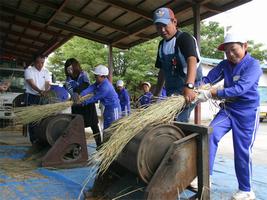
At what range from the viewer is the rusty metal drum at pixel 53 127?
5.19 m

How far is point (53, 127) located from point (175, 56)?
243cm

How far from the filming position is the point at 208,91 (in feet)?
10.6

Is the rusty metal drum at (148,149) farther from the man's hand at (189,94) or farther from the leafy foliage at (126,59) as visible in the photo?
the leafy foliage at (126,59)

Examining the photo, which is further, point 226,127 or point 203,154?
point 226,127

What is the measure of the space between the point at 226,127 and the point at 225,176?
1.50 m

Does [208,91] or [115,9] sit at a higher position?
[115,9]

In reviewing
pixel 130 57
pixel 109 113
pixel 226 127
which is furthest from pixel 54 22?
pixel 130 57

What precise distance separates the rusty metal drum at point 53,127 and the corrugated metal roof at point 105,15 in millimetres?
2966

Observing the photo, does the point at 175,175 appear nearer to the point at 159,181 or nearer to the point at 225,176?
the point at 159,181

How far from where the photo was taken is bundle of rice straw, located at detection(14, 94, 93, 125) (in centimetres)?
574

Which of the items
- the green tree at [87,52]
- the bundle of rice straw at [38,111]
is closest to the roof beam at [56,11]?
the bundle of rice straw at [38,111]

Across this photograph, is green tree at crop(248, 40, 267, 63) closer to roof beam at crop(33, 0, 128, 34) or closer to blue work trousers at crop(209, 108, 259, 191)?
roof beam at crop(33, 0, 128, 34)

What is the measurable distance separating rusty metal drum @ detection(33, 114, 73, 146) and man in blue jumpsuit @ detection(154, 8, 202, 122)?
6.51 ft

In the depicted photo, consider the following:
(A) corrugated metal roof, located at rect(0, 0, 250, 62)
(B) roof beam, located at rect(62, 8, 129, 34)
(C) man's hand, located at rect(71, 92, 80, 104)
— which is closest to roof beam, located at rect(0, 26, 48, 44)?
(A) corrugated metal roof, located at rect(0, 0, 250, 62)
